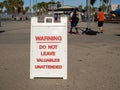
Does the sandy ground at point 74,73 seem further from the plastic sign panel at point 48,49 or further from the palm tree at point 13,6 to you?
the palm tree at point 13,6

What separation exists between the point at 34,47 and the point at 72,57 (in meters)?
3.74

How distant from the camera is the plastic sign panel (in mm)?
7695

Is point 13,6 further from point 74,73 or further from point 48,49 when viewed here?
point 48,49

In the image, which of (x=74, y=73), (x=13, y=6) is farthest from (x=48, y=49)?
(x=13, y=6)

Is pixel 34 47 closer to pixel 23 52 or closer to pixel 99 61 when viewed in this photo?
pixel 99 61

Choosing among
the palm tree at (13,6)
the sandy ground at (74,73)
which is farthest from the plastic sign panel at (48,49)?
the palm tree at (13,6)

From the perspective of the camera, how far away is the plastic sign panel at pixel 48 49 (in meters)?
7.70

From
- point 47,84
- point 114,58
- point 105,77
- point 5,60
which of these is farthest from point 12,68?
point 114,58

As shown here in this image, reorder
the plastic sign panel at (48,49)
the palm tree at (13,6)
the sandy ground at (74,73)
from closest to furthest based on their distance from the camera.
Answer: the sandy ground at (74,73)
the plastic sign panel at (48,49)
the palm tree at (13,6)

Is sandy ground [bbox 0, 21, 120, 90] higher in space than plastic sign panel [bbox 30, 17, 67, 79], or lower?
lower

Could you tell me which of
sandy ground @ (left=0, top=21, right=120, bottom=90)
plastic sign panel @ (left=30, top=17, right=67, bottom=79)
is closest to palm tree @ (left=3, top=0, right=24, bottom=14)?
sandy ground @ (left=0, top=21, right=120, bottom=90)

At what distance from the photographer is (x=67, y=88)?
7.00 meters

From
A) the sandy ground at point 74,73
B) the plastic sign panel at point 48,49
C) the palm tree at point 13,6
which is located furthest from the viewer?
the palm tree at point 13,6

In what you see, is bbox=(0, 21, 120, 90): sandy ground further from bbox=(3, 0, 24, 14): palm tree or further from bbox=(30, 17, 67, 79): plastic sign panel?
bbox=(3, 0, 24, 14): palm tree
